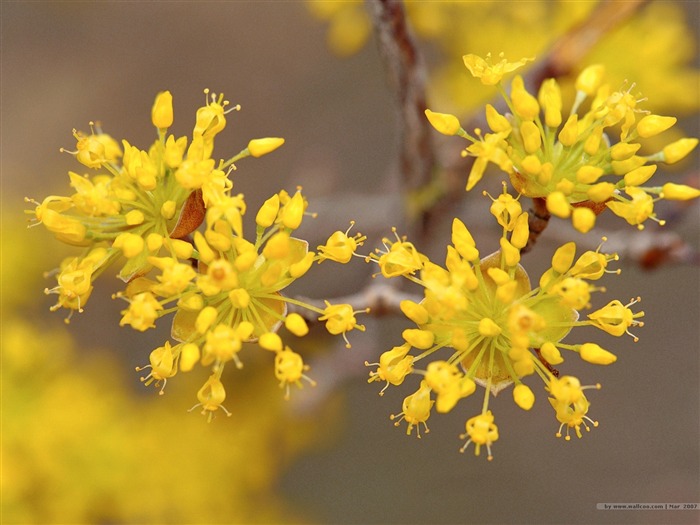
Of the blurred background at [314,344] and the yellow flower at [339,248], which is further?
the blurred background at [314,344]

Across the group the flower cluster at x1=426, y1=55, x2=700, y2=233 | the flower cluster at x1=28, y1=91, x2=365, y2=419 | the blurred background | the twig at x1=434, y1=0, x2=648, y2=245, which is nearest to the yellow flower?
the flower cluster at x1=28, y1=91, x2=365, y2=419

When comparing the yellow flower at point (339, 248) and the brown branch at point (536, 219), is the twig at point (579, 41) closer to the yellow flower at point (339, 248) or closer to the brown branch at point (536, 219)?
the brown branch at point (536, 219)

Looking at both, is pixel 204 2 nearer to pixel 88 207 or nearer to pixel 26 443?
pixel 26 443

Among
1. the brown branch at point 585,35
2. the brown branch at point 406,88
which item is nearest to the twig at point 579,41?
the brown branch at point 585,35

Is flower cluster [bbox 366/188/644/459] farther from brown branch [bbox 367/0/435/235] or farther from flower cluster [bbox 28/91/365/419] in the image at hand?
brown branch [bbox 367/0/435/235]

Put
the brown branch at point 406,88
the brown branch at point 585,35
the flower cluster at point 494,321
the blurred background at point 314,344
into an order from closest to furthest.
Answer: the flower cluster at point 494,321, the brown branch at point 406,88, the brown branch at point 585,35, the blurred background at point 314,344

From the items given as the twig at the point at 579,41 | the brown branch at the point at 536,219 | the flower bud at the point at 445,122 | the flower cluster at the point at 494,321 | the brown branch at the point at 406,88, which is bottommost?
the flower cluster at the point at 494,321
